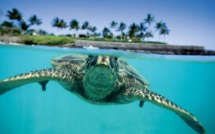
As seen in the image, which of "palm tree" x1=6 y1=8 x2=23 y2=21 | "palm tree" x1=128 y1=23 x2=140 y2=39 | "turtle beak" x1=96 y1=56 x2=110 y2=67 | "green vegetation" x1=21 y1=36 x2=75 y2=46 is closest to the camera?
"turtle beak" x1=96 y1=56 x2=110 y2=67

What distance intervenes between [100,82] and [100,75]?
0.27 metres

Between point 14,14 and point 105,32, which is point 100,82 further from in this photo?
point 105,32

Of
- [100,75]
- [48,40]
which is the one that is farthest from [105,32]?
[100,75]

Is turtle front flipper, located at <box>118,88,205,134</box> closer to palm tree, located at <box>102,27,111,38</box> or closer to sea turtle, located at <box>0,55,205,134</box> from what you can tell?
sea turtle, located at <box>0,55,205,134</box>

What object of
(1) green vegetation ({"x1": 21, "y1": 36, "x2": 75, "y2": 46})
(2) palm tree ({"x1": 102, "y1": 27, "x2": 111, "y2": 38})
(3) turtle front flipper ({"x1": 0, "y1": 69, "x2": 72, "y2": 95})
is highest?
(2) palm tree ({"x1": 102, "y1": 27, "x2": 111, "y2": 38})

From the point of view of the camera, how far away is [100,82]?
3855mm

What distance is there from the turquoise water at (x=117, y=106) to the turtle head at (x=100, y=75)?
434cm

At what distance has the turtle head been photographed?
337cm

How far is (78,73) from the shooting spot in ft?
14.9

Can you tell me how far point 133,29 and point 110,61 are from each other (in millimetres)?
44478

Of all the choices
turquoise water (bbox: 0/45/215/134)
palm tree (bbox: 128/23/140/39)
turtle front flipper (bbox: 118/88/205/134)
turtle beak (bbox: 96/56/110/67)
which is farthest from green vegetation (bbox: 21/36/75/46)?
palm tree (bbox: 128/23/140/39)

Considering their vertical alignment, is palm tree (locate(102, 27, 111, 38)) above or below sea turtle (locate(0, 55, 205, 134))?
above

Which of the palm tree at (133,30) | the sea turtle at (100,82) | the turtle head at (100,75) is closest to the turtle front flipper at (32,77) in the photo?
the sea turtle at (100,82)

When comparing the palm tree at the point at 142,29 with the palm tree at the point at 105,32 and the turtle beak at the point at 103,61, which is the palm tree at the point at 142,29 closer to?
the palm tree at the point at 105,32
